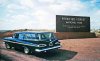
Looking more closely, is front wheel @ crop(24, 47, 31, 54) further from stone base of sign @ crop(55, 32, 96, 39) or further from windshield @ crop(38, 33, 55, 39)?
stone base of sign @ crop(55, 32, 96, 39)

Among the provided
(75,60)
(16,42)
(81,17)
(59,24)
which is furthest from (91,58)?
(81,17)

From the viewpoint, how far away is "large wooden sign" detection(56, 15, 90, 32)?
30.2 m

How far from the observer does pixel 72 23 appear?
31250 millimetres

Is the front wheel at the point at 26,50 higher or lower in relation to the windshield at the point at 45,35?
lower

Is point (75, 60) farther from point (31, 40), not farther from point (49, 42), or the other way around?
point (31, 40)

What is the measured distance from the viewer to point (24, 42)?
48.4 ft

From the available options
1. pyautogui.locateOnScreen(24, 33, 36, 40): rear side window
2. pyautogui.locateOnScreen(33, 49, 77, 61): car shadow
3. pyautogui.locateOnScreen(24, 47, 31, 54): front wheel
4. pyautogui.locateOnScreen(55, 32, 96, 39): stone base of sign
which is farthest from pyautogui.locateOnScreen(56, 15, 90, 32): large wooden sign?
pyautogui.locateOnScreen(24, 47, 31, 54): front wheel

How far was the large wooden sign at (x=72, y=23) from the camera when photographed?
30225 mm

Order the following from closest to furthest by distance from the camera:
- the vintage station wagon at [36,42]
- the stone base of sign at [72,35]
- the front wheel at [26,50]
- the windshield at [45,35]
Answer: the vintage station wagon at [36,42] → the windshield at [45,35] → the front wheel at [26,50] → the stone base of sign at [72,35]

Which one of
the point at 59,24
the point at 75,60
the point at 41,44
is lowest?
the point at 75,60

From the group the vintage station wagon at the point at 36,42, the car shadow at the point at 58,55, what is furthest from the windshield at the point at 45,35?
the car shadow at the point at 58,55

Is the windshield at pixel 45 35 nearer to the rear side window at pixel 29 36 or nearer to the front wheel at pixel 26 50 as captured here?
the rear side window at pixel 29 36

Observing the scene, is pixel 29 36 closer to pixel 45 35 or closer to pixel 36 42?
pixel 36 42

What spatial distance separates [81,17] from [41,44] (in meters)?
19.9
